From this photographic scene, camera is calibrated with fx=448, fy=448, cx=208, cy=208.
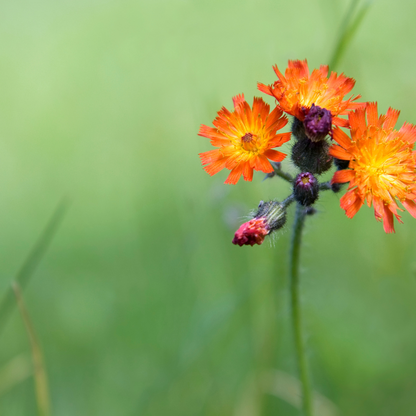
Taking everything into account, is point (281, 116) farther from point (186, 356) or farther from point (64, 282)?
A: point (64, 282)

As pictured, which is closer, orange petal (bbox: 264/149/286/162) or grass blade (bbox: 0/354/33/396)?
orange petal (bbox: 264/149/286/162)

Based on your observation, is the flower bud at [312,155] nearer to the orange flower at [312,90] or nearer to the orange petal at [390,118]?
the orange flower at [312,90]

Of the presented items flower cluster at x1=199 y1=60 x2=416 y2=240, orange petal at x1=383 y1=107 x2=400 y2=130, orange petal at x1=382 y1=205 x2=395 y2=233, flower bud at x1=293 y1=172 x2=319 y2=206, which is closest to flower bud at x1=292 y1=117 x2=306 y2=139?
flower cluster at x1=199 y1=60 x2=416 y2=240

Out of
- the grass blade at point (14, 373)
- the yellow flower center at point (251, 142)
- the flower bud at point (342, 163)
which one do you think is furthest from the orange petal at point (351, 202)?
the grass blade at point (14, 373)

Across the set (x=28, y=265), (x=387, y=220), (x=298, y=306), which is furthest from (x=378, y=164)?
(x=28, y=265)

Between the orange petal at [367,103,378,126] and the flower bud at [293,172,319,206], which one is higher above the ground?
the orange petal at [367,103,378,126]

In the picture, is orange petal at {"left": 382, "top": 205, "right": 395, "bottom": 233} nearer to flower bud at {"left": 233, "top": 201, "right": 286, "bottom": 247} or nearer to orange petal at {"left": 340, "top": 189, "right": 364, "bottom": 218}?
orange petal at {"left": 340, "top": 189, "right": 364, "bottom": 218}
